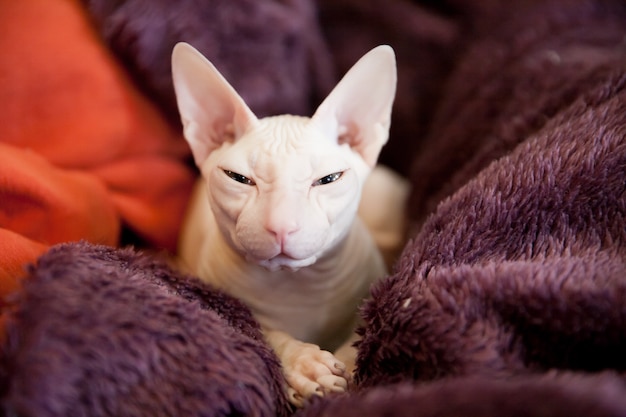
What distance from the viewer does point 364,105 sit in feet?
2.52

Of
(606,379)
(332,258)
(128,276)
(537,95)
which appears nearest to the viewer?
(606,379)

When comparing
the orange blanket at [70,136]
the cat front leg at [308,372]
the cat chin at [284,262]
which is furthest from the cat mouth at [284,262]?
the orange blanket at [70,136]

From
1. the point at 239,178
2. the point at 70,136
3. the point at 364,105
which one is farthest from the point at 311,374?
the point at 70,136

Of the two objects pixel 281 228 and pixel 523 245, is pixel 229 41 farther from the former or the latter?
pixel 523 245

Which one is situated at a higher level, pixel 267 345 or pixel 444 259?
pixel 444 259

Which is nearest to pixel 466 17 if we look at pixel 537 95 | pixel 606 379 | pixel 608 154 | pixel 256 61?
pixel 537 95

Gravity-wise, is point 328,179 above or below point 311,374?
above

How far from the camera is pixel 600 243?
63cm

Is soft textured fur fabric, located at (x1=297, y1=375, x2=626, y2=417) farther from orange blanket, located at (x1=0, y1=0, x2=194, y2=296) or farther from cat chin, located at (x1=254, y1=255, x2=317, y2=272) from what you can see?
orange blanket, located at (x1=0, y1=0, x2=194, y2=296)

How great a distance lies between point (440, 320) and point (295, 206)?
0.61ft

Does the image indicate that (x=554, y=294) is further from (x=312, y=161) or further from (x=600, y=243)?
(x=312, y=161)

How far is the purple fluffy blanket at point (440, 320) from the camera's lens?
0.50 m

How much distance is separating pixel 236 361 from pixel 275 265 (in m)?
0.12

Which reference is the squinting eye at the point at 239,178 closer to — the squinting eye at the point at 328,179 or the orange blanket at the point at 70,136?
the squinting eye at the point at 328,179
